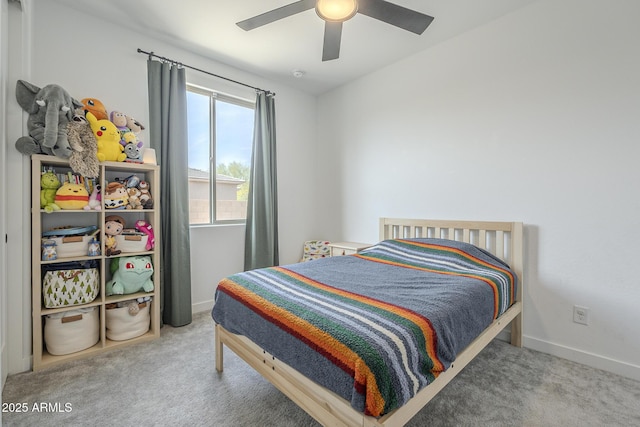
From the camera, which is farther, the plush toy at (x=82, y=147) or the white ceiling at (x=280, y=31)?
the white ceiling at (x=280, y=31)

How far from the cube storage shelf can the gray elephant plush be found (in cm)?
8

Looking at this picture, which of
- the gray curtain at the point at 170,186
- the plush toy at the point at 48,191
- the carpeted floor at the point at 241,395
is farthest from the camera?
the gray curtain at the point at 170,186

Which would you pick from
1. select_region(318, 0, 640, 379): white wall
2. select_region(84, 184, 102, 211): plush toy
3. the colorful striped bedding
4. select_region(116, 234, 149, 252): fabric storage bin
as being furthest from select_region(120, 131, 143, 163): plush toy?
select_region(318, 0, 640, 379): white wall

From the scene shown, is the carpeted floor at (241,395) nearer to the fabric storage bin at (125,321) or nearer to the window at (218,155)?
the fabric storage bin at (125,321)

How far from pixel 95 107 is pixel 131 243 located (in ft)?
3.58

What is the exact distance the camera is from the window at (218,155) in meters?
3.07

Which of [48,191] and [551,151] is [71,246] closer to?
[48,191]

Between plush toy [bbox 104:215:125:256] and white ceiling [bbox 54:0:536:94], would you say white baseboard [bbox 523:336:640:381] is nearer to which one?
white ceiling [bbox 54:0:536:94]

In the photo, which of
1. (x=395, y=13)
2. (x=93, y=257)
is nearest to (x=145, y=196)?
(x=93, y=257)

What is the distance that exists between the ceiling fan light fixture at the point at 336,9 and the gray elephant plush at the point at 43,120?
6.03 ft

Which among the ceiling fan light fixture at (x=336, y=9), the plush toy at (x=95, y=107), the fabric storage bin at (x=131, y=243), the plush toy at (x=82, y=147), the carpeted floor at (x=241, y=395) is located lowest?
the carpeted floor at (x=241, y=395)

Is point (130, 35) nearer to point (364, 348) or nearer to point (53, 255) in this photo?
point (53, 255)

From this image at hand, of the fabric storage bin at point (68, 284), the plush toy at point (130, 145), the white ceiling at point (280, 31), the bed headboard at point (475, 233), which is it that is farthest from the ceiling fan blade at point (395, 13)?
the fabric storage bin at point (68, 284)

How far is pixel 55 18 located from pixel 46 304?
2154 mm
